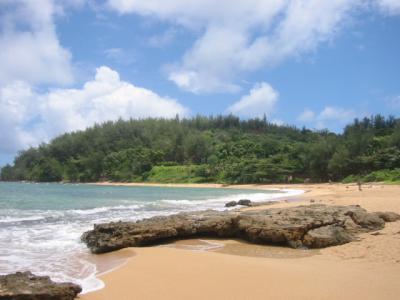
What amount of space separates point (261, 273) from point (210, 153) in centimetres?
10784

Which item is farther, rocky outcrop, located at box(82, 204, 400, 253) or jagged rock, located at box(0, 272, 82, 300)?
rocky outcrop, located at box(82, 204, 400, 253)

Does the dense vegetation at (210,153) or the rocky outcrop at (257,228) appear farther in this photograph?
the dense vegetation at (210,153)

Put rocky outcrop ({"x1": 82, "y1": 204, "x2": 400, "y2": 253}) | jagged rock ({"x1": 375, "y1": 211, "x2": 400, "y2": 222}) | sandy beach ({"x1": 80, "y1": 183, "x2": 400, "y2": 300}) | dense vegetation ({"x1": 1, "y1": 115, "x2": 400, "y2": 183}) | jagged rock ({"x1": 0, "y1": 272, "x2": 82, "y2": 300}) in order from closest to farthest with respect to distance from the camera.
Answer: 1. jagged rock ({"x1": 0, "y1": 272, "x2": 82, "y2": 300})
2. sandy beach ({"x1": 80, "y1": 183, "x2": 400, "y2": 300})
3. rocky outcrop ({"x1": 82, "y1": 204, "x2": 400, "y2": 253})
4. jagged rock ({"x1": 375, "y1": 211, "x2": 400, "y2": 222})
5. dense vegetation ({"x1": 1, "y1": 115, "x2": 400, "y2": 183})

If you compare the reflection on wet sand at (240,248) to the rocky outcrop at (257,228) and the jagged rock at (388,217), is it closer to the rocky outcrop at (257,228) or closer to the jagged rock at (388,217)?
the rocky outcrop at (257,228)

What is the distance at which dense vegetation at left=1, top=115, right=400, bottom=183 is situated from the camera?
75.9 metres

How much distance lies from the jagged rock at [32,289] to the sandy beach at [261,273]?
0.59 metres

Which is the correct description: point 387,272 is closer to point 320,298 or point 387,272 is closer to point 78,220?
point 320,298

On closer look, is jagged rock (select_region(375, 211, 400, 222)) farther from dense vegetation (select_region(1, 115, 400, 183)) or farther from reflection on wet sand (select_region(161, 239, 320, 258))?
dense vegetation (select_region(1, 115, 400, 183))

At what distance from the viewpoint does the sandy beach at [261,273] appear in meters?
7.43

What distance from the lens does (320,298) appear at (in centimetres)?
704

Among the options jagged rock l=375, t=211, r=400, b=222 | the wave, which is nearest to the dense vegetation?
jagged rock l=375, t=211, r=400, b=222

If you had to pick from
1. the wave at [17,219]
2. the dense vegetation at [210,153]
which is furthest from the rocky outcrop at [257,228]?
the dense vegetation at [210,153]

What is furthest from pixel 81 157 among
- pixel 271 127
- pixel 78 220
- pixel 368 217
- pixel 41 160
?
Result: pixel 368 217

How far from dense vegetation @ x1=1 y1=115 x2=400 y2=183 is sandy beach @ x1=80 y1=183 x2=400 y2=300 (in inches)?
2355
